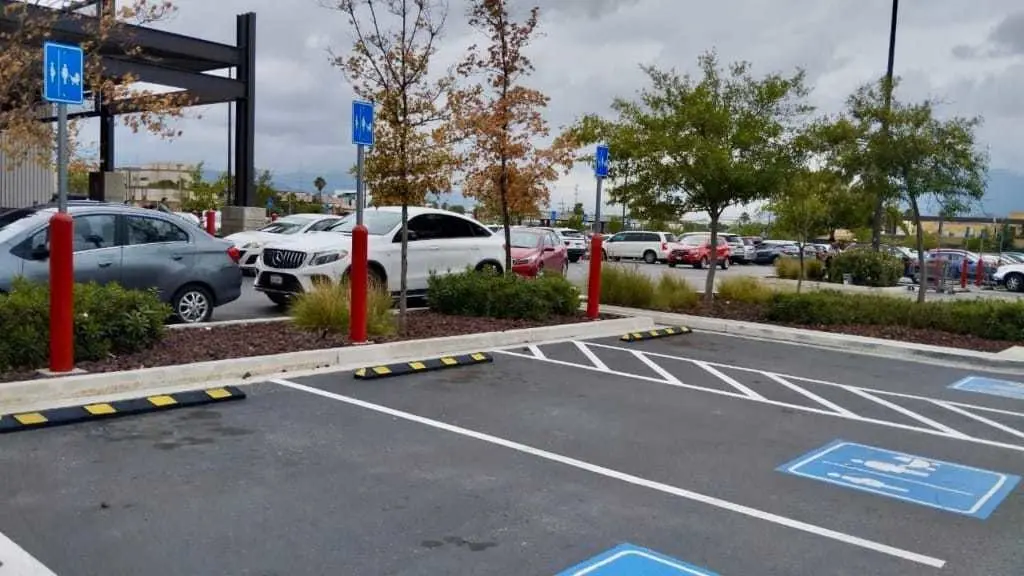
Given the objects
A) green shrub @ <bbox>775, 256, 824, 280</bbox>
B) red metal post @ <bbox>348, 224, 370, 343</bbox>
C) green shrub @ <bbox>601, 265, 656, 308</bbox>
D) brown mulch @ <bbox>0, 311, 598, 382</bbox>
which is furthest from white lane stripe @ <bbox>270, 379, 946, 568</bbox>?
green shrub @ <bbox>775, 256, 824, 280</bbox>

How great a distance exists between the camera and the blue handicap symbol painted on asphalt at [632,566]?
4344 millimetres

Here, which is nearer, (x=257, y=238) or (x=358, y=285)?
(x=358, y=285)

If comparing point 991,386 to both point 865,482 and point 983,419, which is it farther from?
point 865,482

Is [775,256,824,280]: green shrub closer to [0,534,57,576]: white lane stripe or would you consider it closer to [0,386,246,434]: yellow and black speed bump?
[0,386,246,434]: yellow and black speed bump

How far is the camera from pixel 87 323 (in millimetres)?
8203

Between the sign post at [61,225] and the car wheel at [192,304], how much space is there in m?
3.36

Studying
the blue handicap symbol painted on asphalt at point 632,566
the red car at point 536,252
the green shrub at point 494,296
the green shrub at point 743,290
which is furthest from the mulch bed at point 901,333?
the blue handicap symbol painted on asphalt at point 632,566

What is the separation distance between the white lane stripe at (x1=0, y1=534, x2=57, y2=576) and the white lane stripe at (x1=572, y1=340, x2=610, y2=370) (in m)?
6.74

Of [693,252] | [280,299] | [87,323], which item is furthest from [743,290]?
[693,252]

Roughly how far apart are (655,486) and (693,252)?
33.9 m

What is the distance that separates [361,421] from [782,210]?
15.2 metres

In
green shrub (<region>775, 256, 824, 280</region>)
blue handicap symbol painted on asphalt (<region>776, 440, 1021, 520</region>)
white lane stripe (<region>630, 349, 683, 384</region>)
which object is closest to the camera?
blue handicap symbol painted on asphalt (<region>776, 440, 1021, 520</region>)

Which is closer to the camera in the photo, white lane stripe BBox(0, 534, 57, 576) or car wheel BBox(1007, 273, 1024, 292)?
white lane stripe BBox(0, 534, 57, 576)

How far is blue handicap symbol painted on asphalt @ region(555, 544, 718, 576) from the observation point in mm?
4344
